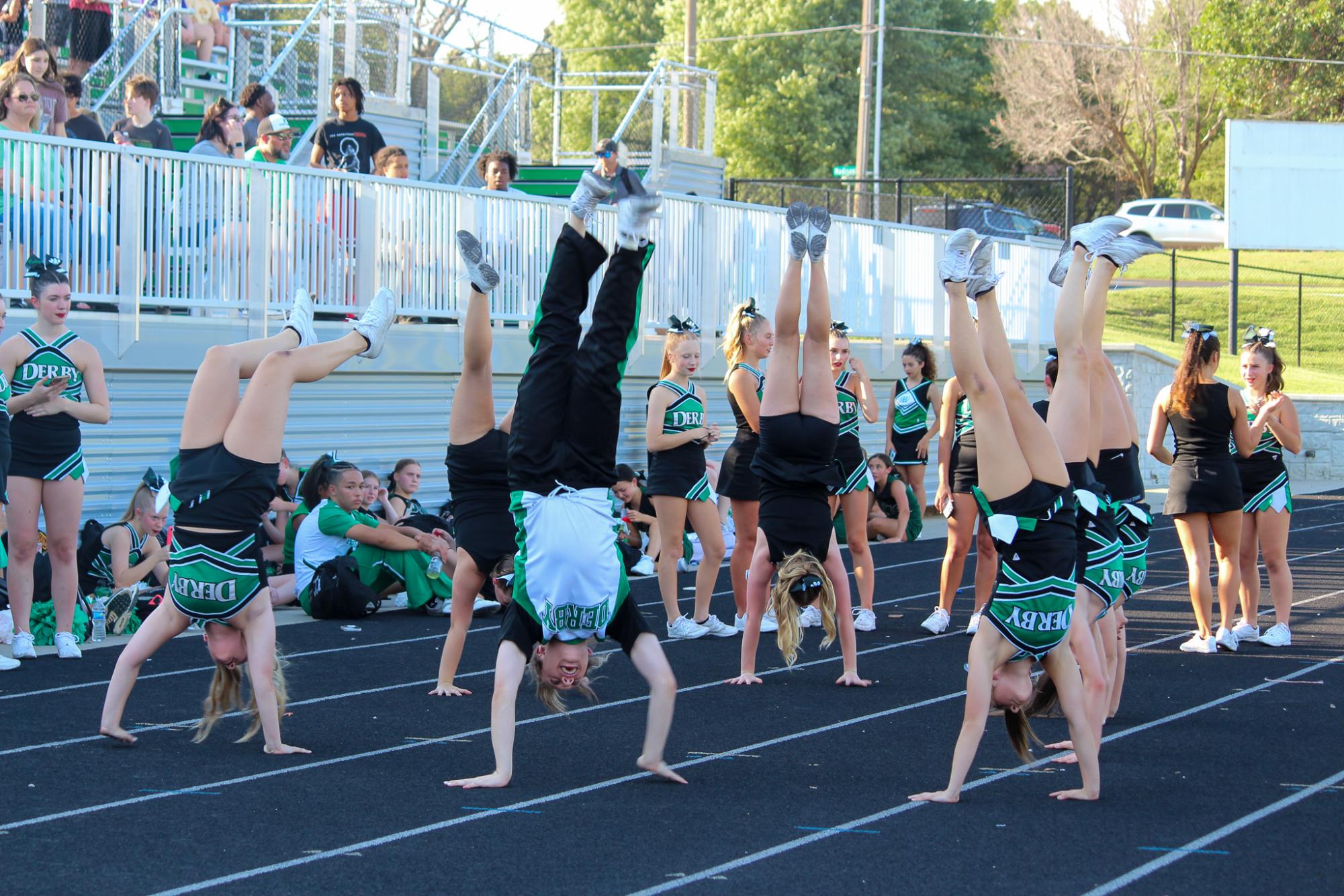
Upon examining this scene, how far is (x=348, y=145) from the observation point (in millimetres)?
14375

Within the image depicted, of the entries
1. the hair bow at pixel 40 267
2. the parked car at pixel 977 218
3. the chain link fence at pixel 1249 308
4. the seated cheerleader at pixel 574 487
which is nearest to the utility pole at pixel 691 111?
the parked car at pixel 977 218

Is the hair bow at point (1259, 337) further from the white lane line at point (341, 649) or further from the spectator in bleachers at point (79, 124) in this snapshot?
the spectator in bleachers at point (79, 124)

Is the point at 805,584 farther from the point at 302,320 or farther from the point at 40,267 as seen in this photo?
A: the point at 40,267

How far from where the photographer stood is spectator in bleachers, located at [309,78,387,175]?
14.3 metres

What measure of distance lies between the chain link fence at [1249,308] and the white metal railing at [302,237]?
15443 millimetres

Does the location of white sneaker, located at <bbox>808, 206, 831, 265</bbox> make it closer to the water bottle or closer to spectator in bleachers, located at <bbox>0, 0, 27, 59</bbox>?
the water bottle

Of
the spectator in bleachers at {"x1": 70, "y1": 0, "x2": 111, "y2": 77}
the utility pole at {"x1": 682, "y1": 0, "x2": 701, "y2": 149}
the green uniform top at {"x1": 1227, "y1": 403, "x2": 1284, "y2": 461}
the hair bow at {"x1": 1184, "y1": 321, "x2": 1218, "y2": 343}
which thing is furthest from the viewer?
the utility pole at {"x1": 682, "y1": 0, "x2": 701, "y2": 149}

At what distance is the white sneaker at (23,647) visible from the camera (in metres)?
8.74

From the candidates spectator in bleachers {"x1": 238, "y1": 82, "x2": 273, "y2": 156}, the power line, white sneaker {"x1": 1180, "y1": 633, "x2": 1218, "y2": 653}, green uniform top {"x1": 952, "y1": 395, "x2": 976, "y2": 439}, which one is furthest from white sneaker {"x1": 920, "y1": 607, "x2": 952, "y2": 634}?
the power line

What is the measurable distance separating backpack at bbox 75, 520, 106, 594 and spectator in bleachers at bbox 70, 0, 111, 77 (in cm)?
895

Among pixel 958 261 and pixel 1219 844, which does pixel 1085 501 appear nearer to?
pixel 958 261

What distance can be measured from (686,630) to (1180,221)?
3465cm

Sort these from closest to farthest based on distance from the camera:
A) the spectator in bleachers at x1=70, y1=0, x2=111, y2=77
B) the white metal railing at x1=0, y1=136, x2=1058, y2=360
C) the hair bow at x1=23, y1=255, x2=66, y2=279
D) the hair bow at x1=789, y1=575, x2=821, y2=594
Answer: the hair bow at x1=789, y1=575, x2=821, y2=594, the hair bow at x1=23, y1=255, x2=66, y2=279, the white metal railing at x1=0, y1=136, x2=1058, y2=360, the spectator in bleachers at x1=70, y1=0, x2=111, y2=77


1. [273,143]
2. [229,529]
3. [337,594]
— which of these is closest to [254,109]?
[273,143]
